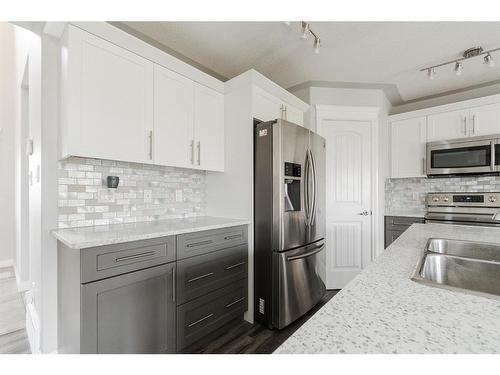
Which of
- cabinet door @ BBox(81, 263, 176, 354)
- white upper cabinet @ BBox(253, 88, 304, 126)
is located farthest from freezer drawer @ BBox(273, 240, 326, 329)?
white upper cabinet @ BBox(253, 88, 304, 126)

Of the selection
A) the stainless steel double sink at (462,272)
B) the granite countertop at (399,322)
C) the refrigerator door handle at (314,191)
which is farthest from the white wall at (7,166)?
the stainless steel double sink at (462,272)

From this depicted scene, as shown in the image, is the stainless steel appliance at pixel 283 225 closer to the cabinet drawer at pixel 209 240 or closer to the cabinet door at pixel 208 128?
the cabinet drawer at pixel 209 240

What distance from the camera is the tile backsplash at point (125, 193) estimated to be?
1.66 metres

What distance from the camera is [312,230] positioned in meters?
2.36

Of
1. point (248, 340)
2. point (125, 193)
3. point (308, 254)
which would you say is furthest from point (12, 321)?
point (308, 254)

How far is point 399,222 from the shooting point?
310 cm

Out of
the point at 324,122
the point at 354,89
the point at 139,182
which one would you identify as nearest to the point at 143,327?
the point at 139,182

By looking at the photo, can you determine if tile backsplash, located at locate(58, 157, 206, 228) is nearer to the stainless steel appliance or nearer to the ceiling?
the stainless steel appliance

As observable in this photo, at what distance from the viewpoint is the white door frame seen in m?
3.00

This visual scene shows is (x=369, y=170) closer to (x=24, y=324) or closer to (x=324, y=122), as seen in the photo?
(x=324, y=122)

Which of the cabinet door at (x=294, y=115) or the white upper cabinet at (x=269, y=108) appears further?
the cabinet door at (x=294, y=115)

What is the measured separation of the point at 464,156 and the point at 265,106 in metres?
2.45

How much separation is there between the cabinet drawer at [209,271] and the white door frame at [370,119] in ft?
5.98

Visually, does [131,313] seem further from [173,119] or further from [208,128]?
[208,128]
